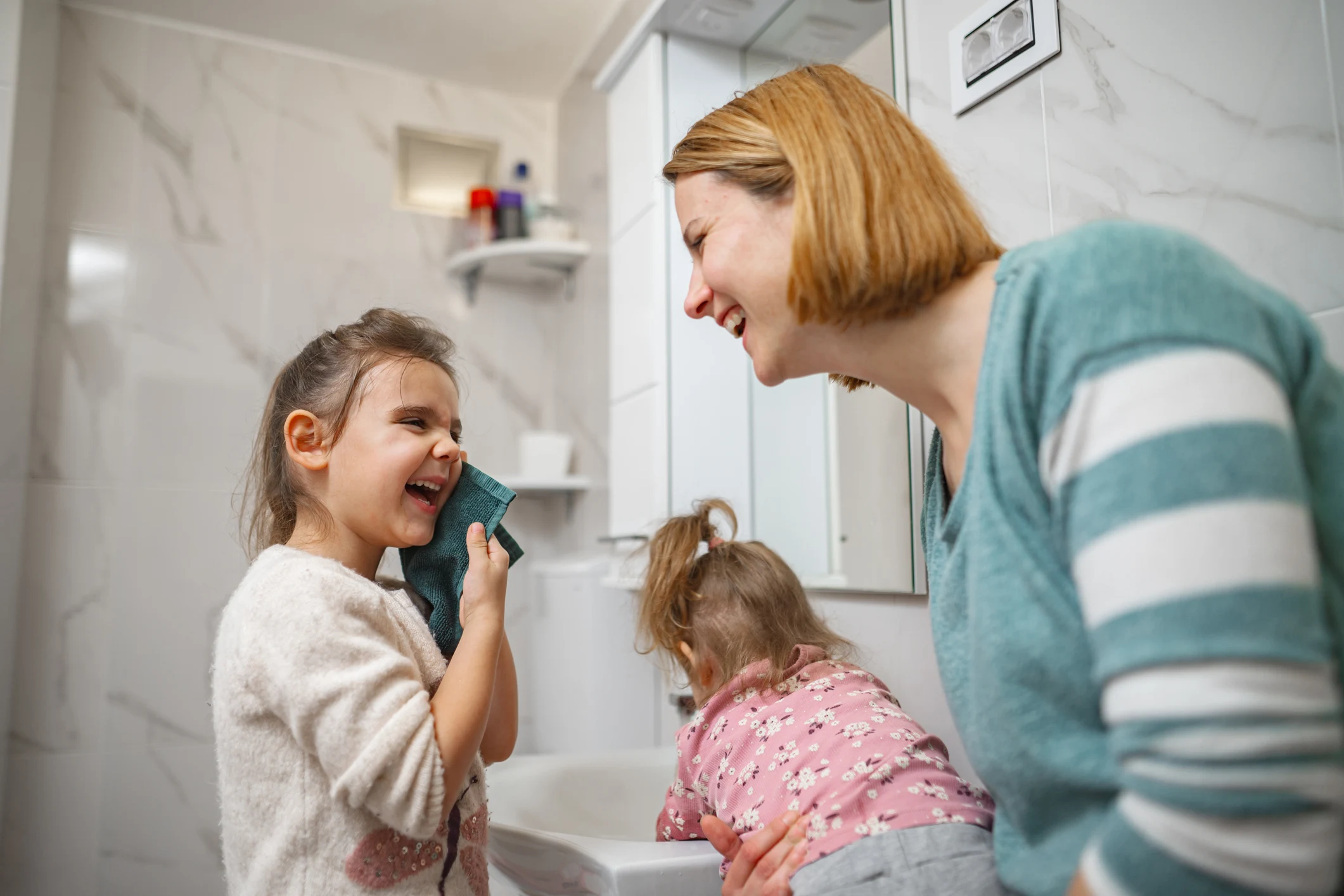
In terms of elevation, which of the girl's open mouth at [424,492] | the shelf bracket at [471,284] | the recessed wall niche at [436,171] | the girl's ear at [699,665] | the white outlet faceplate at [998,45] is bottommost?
the girl's ear at [699,665]

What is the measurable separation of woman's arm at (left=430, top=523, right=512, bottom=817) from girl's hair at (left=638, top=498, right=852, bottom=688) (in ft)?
0.99

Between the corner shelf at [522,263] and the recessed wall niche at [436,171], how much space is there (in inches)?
6.5

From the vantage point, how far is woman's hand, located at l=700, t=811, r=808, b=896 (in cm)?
82

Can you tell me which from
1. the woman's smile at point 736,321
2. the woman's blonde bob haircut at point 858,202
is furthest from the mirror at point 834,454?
the woman's blonde bob haircut at point 858,202

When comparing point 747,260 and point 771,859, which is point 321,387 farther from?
point 771,859

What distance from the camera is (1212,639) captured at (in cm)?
45

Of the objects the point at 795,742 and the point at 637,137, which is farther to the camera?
the point at 637,137

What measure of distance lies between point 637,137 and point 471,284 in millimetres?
822

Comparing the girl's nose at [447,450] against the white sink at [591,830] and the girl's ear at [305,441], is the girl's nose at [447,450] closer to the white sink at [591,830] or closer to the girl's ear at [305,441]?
the girl's ear at [305,441]

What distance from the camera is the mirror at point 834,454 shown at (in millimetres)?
1220

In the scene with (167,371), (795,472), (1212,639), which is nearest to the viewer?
(1212,639)

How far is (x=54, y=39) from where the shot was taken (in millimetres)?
2068

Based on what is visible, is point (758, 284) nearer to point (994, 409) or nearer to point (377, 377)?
point (994, 409)

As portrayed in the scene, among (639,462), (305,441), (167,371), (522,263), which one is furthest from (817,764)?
(167,371)
